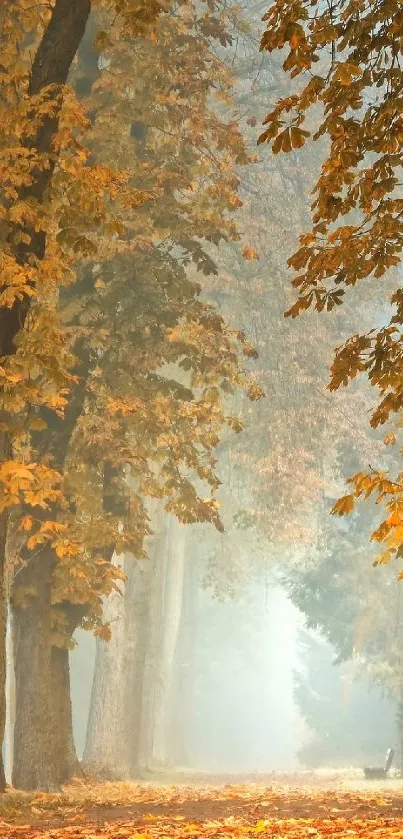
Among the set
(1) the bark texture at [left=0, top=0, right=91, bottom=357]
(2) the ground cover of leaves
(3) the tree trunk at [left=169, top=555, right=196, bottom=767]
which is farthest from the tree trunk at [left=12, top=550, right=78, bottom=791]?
(3) the tree trunk at [left=169, top=555, right=196, bottom=767]

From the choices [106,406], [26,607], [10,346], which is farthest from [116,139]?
[26,607]

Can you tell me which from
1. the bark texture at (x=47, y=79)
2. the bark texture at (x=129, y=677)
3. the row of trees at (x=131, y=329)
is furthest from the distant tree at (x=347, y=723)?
the bark texture at (x=47, y=79)

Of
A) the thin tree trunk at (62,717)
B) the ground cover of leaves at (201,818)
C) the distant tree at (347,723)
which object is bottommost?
the ground cover of leaves at (201,818)

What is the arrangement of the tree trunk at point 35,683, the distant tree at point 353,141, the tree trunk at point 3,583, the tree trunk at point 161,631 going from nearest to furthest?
the distant tree at point 353,141 < the tree trunk at point 3,583 < the tree trunk at point 35,683 < the tree trunk at point 161,631

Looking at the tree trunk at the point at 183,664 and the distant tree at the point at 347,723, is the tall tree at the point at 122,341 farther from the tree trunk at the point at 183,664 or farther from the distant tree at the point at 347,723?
the distant tree at the point at 347,723

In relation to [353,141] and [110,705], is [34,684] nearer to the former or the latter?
[110,705]

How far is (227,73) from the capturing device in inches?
562

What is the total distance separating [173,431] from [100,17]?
17.7ft

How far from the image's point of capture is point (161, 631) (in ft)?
95.1

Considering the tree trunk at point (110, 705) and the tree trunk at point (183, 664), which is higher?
the tree trunk at point (183, 664)

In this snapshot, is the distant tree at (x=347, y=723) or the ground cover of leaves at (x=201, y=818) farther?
the distant tree at (x=347, y=723)

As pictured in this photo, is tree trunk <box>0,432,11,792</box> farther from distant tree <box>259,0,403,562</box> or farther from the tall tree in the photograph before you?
the tall tree

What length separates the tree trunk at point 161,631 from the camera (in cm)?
2514

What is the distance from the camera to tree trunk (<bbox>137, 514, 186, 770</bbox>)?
82.5ft
